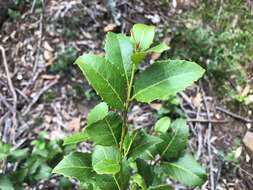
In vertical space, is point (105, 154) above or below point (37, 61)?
above

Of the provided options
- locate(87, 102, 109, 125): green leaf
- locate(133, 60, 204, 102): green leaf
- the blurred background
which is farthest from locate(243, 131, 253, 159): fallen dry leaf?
locate(133, 60, 204, 102): green leaf

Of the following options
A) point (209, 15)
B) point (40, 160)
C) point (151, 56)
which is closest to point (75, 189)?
point (40, 160)

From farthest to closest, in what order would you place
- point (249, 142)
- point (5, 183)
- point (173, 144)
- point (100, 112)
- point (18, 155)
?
point (249, 142) → point (18, 155) → point (5, 183) → point (173, 144) → point (100, 112)

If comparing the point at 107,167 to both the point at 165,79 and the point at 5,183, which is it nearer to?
the point at 165,79

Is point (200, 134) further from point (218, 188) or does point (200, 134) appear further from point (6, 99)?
point (6, 99)

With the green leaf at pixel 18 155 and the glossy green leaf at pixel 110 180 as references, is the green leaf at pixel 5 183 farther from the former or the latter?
the glossy green leaf at pixel 110 180

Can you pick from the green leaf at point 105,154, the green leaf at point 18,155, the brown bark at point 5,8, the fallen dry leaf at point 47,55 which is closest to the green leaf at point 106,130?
the green leaf at point 105,154

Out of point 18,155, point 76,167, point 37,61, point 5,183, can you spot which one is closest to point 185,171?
point 76,167
